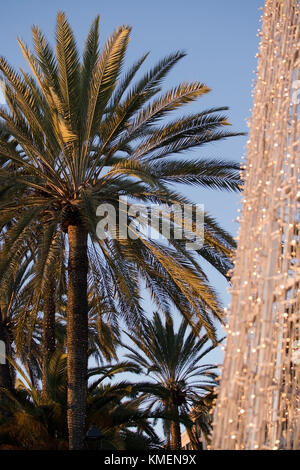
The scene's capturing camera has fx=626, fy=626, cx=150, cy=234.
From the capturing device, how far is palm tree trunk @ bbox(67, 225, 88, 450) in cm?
929

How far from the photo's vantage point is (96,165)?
1041 cm

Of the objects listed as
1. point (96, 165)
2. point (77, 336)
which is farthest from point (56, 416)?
point (96, 165)

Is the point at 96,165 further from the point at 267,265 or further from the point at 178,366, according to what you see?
the point at 178,366

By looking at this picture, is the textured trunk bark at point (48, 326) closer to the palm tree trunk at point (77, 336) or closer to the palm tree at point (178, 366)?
the palm tree trunk at point (77, 336)

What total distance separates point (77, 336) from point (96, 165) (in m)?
2.83

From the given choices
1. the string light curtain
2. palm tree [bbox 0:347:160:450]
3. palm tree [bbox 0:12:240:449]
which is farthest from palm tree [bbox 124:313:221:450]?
the string light curtain

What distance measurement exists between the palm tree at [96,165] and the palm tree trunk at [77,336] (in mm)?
16

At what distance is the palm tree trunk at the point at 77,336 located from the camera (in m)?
9.29

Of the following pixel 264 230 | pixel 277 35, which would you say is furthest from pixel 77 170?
pixel 264 230

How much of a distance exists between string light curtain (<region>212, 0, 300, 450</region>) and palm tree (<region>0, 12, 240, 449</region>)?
157 inches

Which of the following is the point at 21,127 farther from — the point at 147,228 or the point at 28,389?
the point at 28,389

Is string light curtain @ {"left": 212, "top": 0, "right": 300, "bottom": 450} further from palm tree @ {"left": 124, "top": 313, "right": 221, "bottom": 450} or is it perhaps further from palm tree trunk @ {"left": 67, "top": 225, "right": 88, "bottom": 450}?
palm tree @ {"left": 124, "top": 313, "right": 221, "bottom": 450}

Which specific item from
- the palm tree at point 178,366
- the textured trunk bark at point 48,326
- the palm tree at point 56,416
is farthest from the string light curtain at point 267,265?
the palm tree at point 178,366

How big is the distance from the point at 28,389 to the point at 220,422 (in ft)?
28.7
